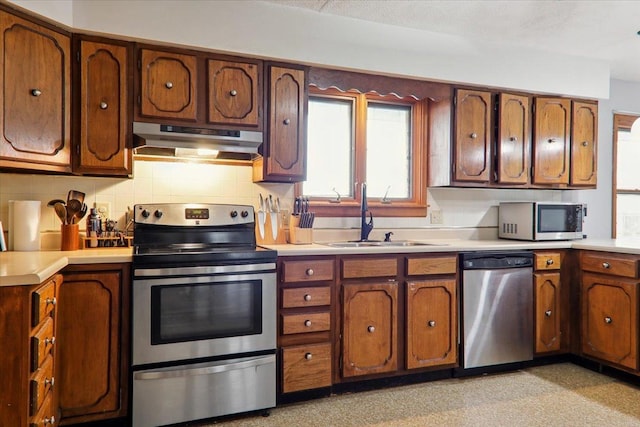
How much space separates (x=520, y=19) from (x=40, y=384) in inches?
134

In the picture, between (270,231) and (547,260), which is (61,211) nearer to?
(270,231)

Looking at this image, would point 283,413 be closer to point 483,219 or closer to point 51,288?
point 51,288

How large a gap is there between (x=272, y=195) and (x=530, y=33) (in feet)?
7.38

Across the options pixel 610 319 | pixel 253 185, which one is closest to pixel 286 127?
pixel 253 185

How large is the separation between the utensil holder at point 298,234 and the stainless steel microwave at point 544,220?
1767mm

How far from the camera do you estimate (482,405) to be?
259cm

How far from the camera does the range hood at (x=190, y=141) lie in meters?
2.51

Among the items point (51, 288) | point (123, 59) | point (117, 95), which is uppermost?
point (123, 59)

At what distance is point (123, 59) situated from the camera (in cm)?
250

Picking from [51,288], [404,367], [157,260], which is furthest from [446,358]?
[51,288]

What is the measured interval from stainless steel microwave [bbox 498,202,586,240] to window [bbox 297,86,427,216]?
0.77m

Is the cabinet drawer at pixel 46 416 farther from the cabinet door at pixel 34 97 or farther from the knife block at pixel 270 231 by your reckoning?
the knife block at pixel 270 231

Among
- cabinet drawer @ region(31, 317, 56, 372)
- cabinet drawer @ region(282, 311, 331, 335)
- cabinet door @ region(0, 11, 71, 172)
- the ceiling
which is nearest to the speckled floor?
cabinet drawer @ region(282, 311, 331, 335)

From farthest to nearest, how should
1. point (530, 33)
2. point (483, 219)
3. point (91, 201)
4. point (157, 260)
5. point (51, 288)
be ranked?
point (483, 219) → point (530, 33) → point (91, 201) → point (157, 260) → point (51, 288)
